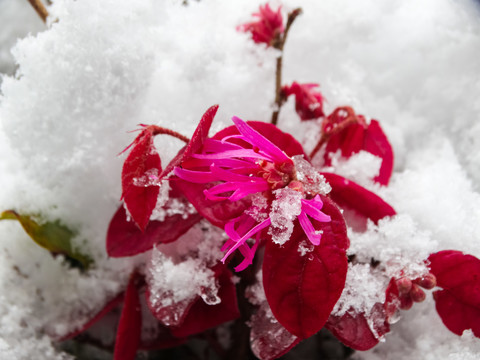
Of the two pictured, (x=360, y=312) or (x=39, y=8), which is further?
(x=39, y=8)

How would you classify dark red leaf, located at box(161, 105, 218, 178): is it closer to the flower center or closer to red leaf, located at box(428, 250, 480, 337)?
the flower center

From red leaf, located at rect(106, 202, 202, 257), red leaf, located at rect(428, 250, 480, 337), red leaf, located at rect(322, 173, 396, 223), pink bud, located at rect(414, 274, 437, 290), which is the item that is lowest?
red leaf, located at rect(428, 250, 480, 337)

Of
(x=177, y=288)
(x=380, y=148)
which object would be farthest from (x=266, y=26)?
(x=177, y=288)

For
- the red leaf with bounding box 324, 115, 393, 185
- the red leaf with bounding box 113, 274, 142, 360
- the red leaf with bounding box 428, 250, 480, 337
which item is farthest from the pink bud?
the red leaf with bounding box 113, 274, 142, 360

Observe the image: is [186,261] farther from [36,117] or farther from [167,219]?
[36,117]

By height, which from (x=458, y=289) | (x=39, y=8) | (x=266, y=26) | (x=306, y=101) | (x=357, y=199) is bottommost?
(x=458, y=289)

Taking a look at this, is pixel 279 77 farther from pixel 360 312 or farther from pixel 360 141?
pixel 360 312
